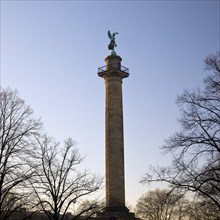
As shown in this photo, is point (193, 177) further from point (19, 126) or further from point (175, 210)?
point (175, 210)

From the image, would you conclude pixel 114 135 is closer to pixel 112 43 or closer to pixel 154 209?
pixel 112 43

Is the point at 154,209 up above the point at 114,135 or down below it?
below

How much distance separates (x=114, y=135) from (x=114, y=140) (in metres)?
0.64

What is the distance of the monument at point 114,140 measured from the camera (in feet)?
145

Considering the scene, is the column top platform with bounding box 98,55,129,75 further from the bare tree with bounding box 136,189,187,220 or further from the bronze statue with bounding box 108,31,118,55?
the bare tree with bounding box 136,189,187,220

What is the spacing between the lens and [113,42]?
52.5 meters

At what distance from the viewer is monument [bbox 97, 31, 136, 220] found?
44188 mm

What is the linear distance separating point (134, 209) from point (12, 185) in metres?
56.0

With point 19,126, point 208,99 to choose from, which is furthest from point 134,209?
point 208,99

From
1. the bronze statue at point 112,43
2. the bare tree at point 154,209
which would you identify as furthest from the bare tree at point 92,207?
the bare tree at point 154,209

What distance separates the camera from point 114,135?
4703 centimetres

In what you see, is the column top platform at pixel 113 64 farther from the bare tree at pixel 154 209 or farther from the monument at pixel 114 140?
the bare tree at pixel 154 209

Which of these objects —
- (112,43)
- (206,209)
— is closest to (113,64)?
(112,43)

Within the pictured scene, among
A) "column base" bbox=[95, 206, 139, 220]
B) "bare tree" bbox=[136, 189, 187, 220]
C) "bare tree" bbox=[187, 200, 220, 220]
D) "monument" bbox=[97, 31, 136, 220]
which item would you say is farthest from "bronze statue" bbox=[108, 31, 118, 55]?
"bare tree" bbox=[136, 189, 187, 220]
